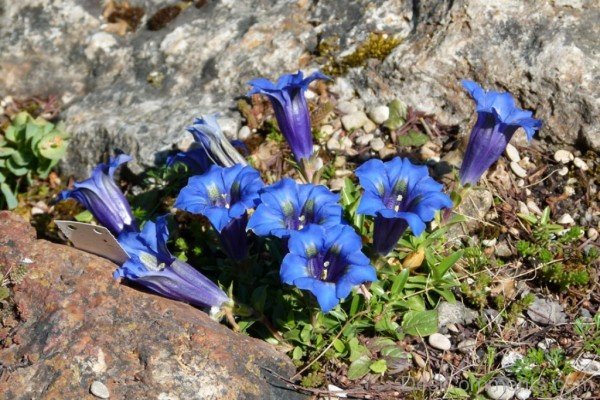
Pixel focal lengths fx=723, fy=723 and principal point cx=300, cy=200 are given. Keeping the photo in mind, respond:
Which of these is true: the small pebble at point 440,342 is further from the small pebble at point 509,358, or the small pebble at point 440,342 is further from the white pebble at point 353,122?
the white pebble at point 353,122

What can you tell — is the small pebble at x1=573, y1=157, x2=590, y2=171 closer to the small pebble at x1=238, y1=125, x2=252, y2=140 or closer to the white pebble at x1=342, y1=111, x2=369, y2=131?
the white pebble at x1=342, y1=111, x2=369, y2=131

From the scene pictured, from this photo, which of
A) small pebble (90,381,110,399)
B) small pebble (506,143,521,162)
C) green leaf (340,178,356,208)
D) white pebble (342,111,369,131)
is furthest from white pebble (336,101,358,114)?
small pebble (90,381,110,399)

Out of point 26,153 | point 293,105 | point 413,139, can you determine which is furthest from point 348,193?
point 26,153

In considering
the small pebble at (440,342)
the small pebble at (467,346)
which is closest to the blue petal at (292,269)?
the small pebble at (440,342)

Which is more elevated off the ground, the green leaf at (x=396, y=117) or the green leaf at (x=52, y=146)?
the green leaf at (x=396, y=117)

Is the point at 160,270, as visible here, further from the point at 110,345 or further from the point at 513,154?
the point at 513,154
